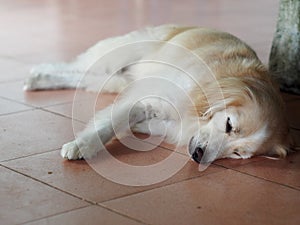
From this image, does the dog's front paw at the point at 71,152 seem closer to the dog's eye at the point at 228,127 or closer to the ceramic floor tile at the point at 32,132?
the ceramic floor tile at the point at 32,132

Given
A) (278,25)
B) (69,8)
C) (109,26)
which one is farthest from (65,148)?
(69,8)

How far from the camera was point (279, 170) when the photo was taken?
2.73m

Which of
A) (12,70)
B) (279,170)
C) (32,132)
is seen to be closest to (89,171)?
(32,132)

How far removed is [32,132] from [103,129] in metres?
0.36

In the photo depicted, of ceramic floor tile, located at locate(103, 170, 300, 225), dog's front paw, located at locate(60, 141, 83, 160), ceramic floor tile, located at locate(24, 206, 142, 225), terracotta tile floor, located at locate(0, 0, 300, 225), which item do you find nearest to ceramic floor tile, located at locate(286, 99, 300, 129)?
terracotta tile floor, located at locate(0, 0, 300, 225)

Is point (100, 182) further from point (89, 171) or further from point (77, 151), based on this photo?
point (77, 151)

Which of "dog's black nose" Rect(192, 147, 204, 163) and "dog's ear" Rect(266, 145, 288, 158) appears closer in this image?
"dog's black nose" Rect(192, 147, 204, 163)

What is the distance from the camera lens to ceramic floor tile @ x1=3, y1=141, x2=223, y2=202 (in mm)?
2416

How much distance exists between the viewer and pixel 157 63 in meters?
3.46

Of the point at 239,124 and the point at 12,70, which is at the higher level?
the point at 239,124

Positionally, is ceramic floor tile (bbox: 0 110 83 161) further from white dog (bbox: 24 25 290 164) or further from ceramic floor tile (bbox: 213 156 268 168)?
ceramic floor tile (bbox: 213 156 268 168)

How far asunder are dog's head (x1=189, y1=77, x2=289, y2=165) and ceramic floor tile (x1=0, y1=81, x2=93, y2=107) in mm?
994

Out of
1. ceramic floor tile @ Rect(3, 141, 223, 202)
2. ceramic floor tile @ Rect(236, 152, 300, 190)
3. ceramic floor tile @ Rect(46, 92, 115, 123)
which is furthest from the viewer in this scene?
ceramic floor tile @ Rect(46, 92, 115, 123)

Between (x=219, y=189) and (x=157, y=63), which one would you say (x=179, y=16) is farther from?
(x=219, y=189)
